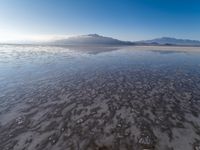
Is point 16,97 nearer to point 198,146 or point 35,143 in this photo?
point 35,143

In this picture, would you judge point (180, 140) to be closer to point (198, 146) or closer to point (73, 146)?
point (198, 146)

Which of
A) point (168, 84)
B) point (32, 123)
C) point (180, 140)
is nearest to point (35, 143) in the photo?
point (32, 123)

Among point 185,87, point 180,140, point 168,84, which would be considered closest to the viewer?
point 180,140

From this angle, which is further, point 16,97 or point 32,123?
point 16,97

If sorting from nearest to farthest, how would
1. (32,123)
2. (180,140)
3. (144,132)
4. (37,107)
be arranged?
(180,140), (144,132), (32,123), (37,107)

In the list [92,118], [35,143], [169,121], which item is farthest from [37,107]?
[169,121]

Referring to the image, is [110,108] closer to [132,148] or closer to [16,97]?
[132,148]

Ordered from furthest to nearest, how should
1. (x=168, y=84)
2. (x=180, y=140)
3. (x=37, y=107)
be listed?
(x=168, y=84) → (x=37, y=107) → (x=180, y=140)

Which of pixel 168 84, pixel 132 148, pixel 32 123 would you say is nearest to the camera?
pixel 132 148

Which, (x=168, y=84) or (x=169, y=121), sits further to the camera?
(x=168, y=84)
